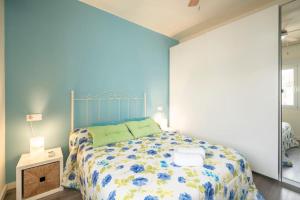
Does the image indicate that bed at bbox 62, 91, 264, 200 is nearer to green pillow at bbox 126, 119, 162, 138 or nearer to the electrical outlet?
green pillow at bbox 126, 119, 162, 138

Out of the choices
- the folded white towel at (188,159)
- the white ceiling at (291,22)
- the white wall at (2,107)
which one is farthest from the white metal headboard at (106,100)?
the white ceiling at (291,22)

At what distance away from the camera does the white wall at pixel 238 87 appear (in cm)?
219

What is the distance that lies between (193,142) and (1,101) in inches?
103

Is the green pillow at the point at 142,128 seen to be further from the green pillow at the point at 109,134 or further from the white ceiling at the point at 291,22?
the white ceiling at the point at 291,22

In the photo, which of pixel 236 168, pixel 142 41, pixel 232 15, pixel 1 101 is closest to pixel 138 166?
pixel 236 168

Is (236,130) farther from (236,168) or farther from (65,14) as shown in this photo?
(65,14)

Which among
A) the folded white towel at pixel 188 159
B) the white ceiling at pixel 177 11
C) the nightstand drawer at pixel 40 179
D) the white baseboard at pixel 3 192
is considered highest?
the white ceiling at pixel 177 11

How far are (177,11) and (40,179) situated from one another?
135 inches

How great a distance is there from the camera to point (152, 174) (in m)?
1.30

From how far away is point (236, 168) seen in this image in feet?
4.97

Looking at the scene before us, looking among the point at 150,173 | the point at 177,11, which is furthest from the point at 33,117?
the point at 177,11

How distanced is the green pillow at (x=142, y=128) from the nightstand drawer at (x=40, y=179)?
116 centimetres

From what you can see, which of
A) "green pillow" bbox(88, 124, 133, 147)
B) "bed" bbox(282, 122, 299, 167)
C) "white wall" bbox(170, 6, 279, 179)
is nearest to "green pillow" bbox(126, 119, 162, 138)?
"green pillow" bbox(88, 124, 133, 147)

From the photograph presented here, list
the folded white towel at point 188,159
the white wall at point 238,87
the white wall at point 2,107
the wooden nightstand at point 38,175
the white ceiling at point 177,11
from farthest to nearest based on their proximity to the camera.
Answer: the white ceiling at point 177,11 < the white wall at point 238,87 < the white wall at point 2,107 < the wooden nightstand at point 38,175 < the folded white towel at point 188,159
